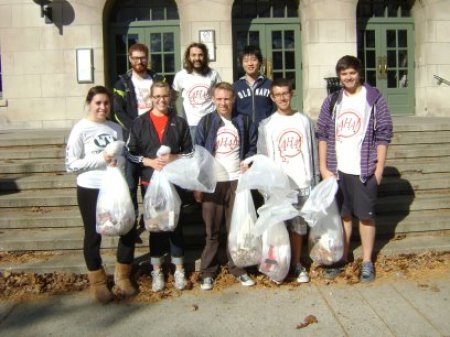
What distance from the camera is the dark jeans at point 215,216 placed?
14.1 ft

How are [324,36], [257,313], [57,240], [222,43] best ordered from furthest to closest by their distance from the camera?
[324,36], [222,43], [57,240], [257,313]

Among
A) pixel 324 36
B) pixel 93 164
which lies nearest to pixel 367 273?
pixel 93 164

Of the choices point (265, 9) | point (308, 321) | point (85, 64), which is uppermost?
point (265, 9)

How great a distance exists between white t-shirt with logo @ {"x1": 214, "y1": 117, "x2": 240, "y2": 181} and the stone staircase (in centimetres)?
102

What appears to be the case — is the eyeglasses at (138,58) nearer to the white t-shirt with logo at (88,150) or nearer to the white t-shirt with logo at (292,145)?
the white t-shirt with logo at (88,150)

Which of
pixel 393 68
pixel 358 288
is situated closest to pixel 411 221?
pixel 358 288

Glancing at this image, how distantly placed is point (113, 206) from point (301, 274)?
1787mm

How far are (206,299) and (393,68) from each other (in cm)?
995

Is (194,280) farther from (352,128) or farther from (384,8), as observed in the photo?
(384,8)

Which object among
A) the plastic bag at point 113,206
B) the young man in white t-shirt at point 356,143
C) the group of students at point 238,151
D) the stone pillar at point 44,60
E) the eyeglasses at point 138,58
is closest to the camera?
the plastic bag at point 113,206

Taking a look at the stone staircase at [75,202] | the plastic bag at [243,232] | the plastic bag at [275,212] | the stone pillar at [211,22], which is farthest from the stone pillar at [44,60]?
the plastic bag at [275,212]

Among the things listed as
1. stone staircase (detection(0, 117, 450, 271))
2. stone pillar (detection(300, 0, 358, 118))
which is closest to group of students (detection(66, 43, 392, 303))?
stone staircase (detection(0, 117, 450, 271))

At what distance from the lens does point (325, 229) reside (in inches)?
173

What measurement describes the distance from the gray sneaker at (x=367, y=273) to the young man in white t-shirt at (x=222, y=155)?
1.00 meters
